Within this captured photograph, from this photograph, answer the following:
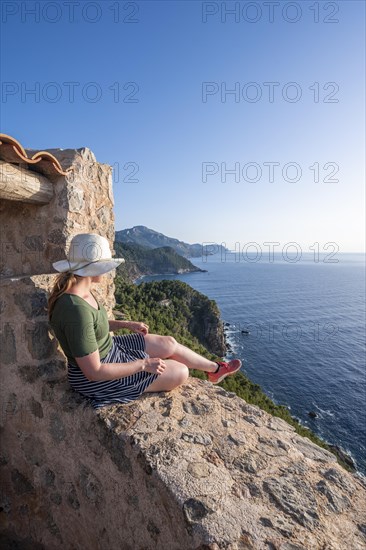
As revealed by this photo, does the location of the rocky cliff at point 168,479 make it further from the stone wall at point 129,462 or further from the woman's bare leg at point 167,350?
the woman's bare leg at point 167,350

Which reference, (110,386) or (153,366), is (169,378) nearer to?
(153,366)

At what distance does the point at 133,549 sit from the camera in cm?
194

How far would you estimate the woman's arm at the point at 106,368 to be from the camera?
2.04 meters

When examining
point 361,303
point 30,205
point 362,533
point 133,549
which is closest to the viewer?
point 362,533

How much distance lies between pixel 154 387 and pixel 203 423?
471 millimetres

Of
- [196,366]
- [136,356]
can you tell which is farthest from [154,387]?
[196,366]

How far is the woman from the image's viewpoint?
2.05 m

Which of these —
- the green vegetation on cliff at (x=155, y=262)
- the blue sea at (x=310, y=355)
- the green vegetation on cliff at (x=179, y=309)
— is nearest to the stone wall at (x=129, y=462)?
the blue sea at (x=310, y=355)

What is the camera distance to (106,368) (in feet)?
6.84

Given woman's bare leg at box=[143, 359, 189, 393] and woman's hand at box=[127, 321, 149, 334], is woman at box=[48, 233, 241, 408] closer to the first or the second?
woman's bare leg at box=[143, 359, 189, 393]

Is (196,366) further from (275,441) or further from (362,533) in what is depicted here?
(362,533)

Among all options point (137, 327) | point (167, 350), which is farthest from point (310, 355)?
point (167, 350)

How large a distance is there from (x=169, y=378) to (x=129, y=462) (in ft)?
2.24

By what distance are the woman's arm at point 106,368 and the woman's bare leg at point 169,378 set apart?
0.20 metres
